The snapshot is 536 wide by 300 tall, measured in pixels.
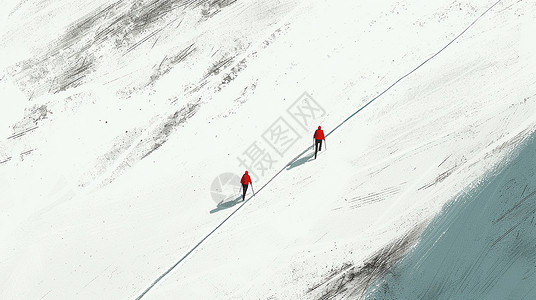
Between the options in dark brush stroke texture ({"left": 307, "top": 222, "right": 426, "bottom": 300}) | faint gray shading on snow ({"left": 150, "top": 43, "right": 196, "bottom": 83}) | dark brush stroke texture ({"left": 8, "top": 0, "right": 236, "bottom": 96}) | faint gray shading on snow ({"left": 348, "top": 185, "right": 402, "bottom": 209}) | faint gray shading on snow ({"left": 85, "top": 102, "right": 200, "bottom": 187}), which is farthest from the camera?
dark brush stroke texture ({"left": 8, "top": 0, "right": 236, "bottom": 96})

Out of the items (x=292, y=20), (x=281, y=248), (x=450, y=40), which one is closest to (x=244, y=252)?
(x=281, y=248)

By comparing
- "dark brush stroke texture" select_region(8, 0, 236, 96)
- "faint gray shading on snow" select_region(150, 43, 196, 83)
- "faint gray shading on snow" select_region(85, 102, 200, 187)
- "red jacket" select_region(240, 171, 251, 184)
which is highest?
"dark brush stroke texture" select_region(8, 0, 236, 96)

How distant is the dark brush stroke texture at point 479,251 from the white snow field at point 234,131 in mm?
681

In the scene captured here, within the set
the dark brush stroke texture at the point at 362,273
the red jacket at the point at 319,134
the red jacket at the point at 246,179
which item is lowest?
the dark brush stroke texture at the point at 362,273

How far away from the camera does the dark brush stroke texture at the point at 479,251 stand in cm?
1659

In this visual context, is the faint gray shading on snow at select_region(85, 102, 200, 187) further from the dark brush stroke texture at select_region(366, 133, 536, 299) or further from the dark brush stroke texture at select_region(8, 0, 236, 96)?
the dark brush stroke texture at select_region(366, 133, 536, 299)

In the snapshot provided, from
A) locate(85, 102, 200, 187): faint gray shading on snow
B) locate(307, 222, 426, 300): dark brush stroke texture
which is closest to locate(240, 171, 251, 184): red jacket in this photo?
locate(85, 102, 200, 187): faint gray shading on snow

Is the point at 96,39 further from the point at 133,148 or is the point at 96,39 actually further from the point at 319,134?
the point at 319,134

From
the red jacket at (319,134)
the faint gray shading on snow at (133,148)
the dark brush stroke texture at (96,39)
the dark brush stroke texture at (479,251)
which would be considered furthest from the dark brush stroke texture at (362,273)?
the dark brush stroke texture at (96,39)

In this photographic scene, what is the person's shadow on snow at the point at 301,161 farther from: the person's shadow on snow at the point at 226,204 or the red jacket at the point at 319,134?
the person's shadow on snow at the point at 226,204

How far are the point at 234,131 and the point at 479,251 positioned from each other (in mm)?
9492

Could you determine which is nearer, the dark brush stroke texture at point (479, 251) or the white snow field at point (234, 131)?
the dark brush stroke texture at point (479, 251)

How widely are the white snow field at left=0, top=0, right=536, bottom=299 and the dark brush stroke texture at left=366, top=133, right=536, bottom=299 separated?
26.8 inches

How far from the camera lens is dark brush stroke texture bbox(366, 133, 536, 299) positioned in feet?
54.4
